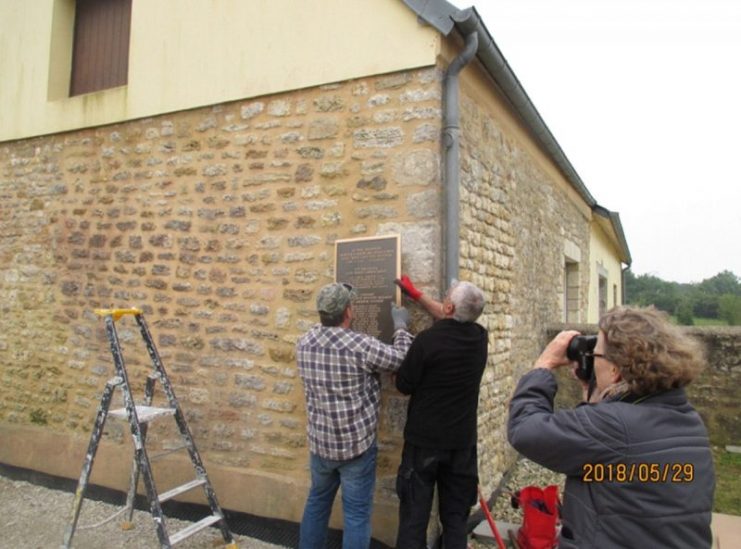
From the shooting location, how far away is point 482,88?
14.8 feet

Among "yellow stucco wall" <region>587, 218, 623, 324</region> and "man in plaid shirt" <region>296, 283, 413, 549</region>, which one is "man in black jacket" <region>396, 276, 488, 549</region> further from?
"yellow stucco wall" <region>587, 218, 623, 324</region>

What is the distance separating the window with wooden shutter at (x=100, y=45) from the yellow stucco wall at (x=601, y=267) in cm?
792

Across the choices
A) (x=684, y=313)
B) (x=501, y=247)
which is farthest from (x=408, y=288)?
(x=684, y=313)

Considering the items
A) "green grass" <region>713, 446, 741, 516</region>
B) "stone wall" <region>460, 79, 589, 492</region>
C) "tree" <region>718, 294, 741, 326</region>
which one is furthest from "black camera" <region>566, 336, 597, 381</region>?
"tree" <region>718, 294, 741, 326</region>

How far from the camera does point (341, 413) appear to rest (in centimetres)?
309

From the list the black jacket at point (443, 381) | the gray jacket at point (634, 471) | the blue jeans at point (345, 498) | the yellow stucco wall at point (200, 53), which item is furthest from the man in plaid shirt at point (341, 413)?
the yellow stucco wall at point (200, 53)

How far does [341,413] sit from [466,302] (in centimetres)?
95

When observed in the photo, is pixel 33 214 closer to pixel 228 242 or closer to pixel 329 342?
pixel 228 242

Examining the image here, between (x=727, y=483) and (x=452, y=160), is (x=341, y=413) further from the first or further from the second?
(x=727, y=483)

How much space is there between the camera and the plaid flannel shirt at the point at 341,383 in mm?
3076

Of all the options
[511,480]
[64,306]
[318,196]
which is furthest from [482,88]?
[64,306]

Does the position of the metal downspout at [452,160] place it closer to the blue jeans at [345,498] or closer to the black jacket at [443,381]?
the black jacket at [443,381]

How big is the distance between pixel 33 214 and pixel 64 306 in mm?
1067
